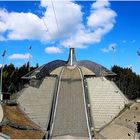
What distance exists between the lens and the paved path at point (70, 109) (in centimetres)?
4384

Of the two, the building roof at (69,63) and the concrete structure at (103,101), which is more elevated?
the building roof at (69,63)

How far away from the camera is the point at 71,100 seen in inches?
2191

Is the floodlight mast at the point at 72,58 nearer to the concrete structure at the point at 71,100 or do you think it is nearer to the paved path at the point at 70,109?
the concrete structure at the point at 71,100

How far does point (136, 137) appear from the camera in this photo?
4181 cm

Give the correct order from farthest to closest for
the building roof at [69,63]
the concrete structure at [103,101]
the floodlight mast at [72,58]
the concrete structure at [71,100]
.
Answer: the floodlight mast at [72,58] → the building roof at [69,63] → the concrete structure at [103,101] → the concrete structure at [71,100]

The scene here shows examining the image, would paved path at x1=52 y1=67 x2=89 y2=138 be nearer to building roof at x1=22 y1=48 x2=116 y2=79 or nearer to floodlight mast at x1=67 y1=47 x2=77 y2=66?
building roof at x1=22 y1=48 x2=116 y2=79

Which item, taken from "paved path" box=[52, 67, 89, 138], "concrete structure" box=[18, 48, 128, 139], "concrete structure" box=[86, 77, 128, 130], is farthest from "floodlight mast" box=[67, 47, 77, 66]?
"concrete structure" box=[86, 77, 128, 130]

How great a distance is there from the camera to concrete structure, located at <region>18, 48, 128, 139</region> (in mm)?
46000

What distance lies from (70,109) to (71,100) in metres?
3.79

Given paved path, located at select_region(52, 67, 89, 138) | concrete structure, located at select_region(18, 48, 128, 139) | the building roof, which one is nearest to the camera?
paved path, located at select_region(52, 67, 89, 138)

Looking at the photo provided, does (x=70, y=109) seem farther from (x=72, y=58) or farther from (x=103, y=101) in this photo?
(x=72, y=58)

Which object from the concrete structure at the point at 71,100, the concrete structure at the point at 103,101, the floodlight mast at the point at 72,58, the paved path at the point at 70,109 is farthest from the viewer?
the floodlight mast at the point at 72,58

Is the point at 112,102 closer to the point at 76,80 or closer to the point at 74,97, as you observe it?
the point at 74,97

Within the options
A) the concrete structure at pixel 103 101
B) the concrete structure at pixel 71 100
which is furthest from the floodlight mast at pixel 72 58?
the concrete structure at pixel 103 101
